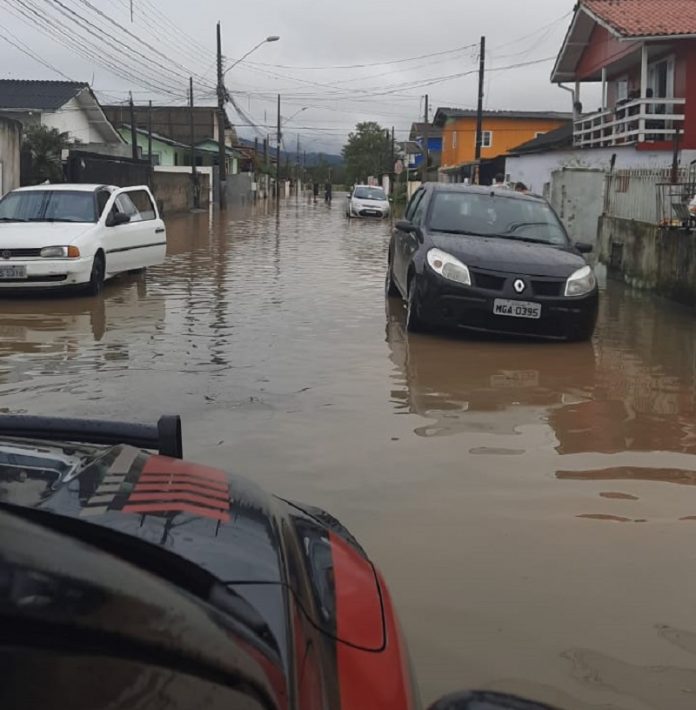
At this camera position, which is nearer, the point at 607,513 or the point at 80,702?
the point at 80,702

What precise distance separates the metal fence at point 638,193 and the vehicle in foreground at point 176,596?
12957 mm

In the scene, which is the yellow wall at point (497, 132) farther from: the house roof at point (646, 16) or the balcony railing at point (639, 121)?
the house roof at point (646, 16)

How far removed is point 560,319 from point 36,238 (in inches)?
258

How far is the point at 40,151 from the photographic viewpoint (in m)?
26.4

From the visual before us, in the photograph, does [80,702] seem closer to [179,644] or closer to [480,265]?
[179,644]

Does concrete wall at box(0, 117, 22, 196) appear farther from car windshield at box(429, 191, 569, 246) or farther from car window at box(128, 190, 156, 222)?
car windshield at box(429, 191, 569, 246)

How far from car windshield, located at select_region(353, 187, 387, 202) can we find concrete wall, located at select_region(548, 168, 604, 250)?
848 inches

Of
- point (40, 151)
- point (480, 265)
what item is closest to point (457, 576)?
point (480, 265)

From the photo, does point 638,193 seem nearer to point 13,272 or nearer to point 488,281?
point 488,281

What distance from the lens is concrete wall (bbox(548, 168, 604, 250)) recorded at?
19.1m

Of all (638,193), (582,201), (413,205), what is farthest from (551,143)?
(413,205)

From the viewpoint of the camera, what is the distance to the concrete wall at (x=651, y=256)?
1245 centimetres

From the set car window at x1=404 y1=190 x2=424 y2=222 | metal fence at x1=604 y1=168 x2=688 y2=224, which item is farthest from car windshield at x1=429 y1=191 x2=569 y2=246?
metal fence at x1=604 y1=168 x2=688 y2=224

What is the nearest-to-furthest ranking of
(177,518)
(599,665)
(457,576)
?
(177,518)
(599,665)
(457,576)
